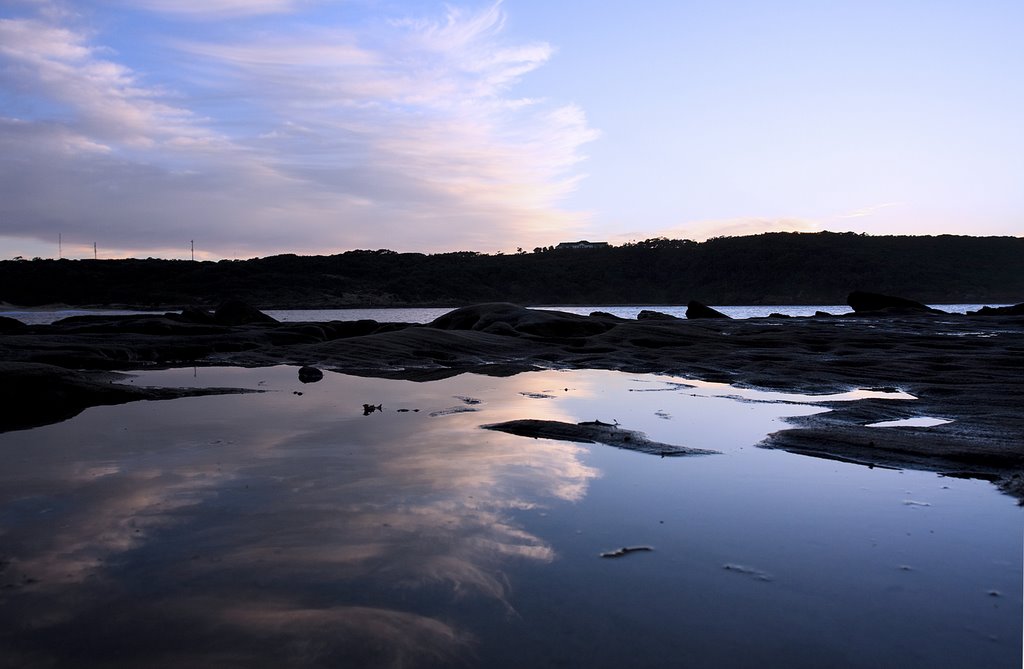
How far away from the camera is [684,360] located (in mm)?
11445

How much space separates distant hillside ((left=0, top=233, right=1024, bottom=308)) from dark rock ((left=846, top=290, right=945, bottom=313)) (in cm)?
3851

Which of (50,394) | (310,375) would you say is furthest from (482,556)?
(310,375)

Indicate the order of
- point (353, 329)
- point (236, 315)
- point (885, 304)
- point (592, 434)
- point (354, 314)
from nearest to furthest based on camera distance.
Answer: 1. point (592, 434)
2. point (353, 329)
3. point (236, 315)
4. point (885, 304)
5. point (354, 314)

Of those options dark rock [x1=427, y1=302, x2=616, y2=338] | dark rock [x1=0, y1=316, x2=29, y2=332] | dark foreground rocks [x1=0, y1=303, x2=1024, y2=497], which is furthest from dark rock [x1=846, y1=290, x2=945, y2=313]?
dark rock [x1=0, y1=316, x2=29, y2=332]

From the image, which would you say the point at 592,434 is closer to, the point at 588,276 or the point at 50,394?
the point at 50,394

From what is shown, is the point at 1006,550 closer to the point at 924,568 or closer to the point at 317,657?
the point at 924,568

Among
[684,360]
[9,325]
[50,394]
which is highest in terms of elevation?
[9,325]

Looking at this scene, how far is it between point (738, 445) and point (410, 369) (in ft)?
19.1

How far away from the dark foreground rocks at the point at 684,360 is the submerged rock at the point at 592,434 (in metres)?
0.77

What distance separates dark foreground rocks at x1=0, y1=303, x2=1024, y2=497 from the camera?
16.5 ft

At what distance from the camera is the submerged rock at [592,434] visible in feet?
15.7

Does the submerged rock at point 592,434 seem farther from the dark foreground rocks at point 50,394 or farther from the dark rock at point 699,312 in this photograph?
the dark rock at point 699,312

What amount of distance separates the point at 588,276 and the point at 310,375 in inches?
2823

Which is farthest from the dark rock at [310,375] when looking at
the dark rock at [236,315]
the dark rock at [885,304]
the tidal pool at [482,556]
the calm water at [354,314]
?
the dark rock at [885,304]
